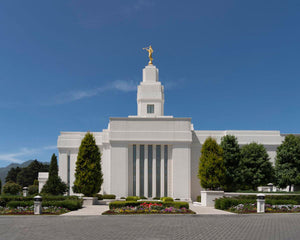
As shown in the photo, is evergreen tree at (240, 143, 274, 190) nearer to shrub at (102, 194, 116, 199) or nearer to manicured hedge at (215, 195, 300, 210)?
manicured hedge at (215, 195, 300, 210)

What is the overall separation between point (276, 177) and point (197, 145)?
10165 millimetres

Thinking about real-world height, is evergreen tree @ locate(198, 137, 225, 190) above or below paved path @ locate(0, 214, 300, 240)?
above

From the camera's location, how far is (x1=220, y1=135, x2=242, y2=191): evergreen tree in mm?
35094

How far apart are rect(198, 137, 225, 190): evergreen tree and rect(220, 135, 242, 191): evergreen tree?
4.09 m

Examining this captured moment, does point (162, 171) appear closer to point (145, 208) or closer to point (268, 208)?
point (145, 208)

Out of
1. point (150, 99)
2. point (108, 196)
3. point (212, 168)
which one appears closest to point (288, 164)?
point (212, 168)

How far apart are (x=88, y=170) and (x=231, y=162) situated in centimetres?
1540

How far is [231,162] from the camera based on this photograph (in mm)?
35688

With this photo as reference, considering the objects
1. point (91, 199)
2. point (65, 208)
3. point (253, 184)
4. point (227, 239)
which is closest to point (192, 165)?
point (253, 184)

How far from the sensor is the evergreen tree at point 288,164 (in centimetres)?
3522

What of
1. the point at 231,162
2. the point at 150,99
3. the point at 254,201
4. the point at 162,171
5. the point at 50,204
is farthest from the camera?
the point at 150,99

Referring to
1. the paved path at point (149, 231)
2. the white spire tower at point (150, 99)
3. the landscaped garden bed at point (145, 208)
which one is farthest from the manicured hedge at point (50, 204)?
the white spire tower at point (150, 99)

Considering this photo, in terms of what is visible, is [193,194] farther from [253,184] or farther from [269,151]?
[269,151]

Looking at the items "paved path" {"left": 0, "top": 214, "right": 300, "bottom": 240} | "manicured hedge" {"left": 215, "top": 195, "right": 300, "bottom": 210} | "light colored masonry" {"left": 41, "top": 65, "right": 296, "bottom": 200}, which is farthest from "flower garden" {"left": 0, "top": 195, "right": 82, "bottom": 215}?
"light colored masonry" {"left": 41, "top": 65, "right": 296, "bottom": 200}
